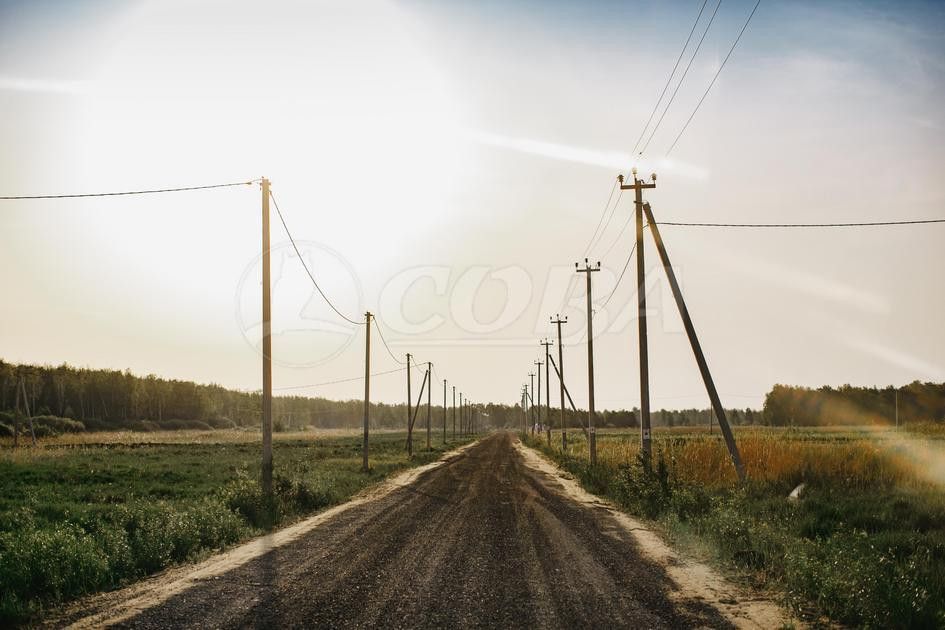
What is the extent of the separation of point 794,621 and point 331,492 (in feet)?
52.3

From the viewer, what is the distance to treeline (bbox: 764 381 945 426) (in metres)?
106

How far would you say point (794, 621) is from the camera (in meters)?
7.54

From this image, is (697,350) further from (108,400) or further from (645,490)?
(108,400)

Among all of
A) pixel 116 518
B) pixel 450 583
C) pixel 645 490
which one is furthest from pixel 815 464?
pixel 116 518

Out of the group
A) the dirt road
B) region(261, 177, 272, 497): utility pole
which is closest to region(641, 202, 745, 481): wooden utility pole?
the dirt road

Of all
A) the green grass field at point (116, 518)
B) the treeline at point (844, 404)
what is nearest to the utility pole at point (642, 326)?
the green grass field at point (116, 518)

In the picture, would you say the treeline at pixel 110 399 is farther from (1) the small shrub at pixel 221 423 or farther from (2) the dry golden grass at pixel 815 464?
(2) the dry golden grass at pixel 815 464

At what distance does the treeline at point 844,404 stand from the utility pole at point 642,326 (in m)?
99.1

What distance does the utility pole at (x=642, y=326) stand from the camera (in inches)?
Answer: 788

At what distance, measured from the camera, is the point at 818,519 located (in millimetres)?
13891

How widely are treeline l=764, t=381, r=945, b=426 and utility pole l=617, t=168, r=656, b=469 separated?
99067 mm

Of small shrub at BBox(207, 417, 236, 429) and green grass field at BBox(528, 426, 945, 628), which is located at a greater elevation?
green grass field at BBox(528, 426, 945, 628)

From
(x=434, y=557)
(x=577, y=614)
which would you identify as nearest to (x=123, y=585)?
(x=434, y=557)

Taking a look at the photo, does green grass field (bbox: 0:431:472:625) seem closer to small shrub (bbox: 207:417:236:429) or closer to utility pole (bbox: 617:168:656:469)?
utility pole (bbox: 617:168:656:469)
